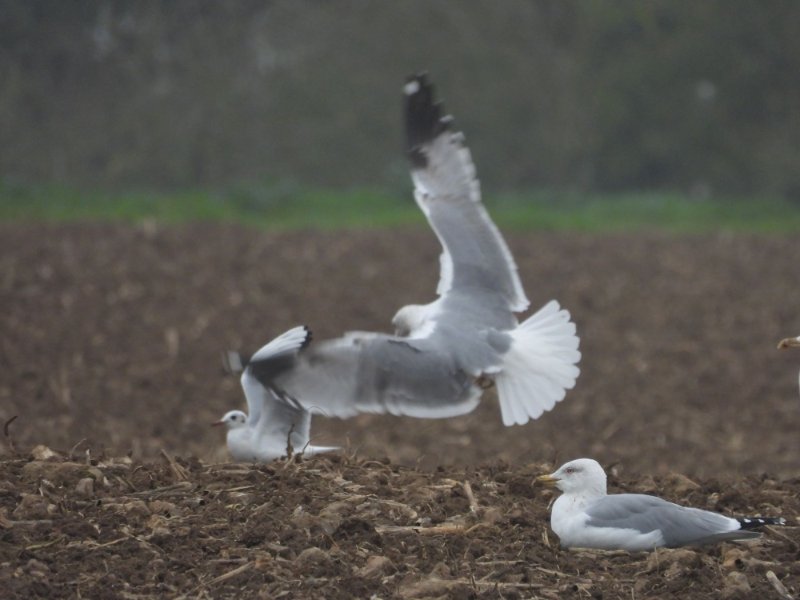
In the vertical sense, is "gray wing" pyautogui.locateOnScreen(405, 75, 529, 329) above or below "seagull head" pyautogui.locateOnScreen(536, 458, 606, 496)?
above

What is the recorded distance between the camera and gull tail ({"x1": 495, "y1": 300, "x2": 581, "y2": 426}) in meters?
6.77

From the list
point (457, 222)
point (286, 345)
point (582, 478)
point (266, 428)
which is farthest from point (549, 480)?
point (457, 222)

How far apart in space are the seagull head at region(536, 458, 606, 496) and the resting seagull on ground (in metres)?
1.09

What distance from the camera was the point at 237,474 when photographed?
5.60 metres

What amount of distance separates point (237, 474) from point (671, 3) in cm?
2341

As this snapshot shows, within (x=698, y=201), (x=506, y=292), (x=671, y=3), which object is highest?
(x=671, y=3)

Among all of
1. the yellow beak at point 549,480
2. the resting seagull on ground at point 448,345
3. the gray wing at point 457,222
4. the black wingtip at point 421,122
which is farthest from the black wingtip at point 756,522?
the black wingtip at point 421,122

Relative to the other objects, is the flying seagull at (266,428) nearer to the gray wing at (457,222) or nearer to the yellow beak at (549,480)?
the gray wing at (457,222)

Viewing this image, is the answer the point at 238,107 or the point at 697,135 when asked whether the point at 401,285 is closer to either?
the point at 238,107

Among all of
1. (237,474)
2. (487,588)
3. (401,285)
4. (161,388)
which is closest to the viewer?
(487,588)

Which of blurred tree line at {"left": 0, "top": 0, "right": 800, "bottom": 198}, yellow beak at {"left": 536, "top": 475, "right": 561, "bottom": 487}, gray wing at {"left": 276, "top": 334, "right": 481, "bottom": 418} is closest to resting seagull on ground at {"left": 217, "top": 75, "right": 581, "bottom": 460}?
gray wing at {"left": 276, "top": 334, "right": 481, "bottom": 418}

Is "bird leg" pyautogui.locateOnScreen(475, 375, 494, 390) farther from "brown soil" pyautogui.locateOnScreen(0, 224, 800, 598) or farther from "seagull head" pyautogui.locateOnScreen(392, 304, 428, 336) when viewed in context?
Answer: "seagull head" pyautogui.locateOnScreen(392, 304, 428, 336)

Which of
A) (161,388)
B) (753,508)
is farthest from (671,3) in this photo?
(753,508)

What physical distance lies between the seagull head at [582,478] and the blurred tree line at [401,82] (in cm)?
2013
